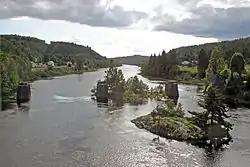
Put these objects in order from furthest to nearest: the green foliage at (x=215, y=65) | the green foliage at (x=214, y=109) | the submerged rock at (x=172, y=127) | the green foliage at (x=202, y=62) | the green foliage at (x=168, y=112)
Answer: the green foliage at (x=202, y=62)
the green foliage at (x=215, y=65)
the green foliage at (x=168, y=112)
the submerged rock at (x=172, y=127)
the green foliage at (x=214, y=109)

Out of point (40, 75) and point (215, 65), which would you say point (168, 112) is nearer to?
point (215, 65)

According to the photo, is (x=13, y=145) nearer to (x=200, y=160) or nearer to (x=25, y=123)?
(x=25, y=123)

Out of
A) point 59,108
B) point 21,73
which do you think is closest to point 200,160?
point 59,108

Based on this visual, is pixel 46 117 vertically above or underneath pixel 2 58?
underneath

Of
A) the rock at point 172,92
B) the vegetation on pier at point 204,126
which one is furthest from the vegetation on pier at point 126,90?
the vegetation on pier at point 204,126

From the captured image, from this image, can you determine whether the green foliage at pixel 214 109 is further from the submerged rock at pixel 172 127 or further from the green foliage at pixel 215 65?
the green foliage at pixel 215 65

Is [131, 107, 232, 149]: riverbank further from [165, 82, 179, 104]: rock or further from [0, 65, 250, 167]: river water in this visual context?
[165, 82, 179, 104]: rock

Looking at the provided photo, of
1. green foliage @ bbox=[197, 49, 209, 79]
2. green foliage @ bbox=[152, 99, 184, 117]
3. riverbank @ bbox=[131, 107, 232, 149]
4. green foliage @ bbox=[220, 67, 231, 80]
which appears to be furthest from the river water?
green foliage @ bbox=[197, 49, 209, 79]

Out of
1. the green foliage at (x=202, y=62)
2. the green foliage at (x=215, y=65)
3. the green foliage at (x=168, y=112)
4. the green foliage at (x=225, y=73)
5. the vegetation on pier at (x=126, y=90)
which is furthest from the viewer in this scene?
the green foliage at (x=202, y=62)
